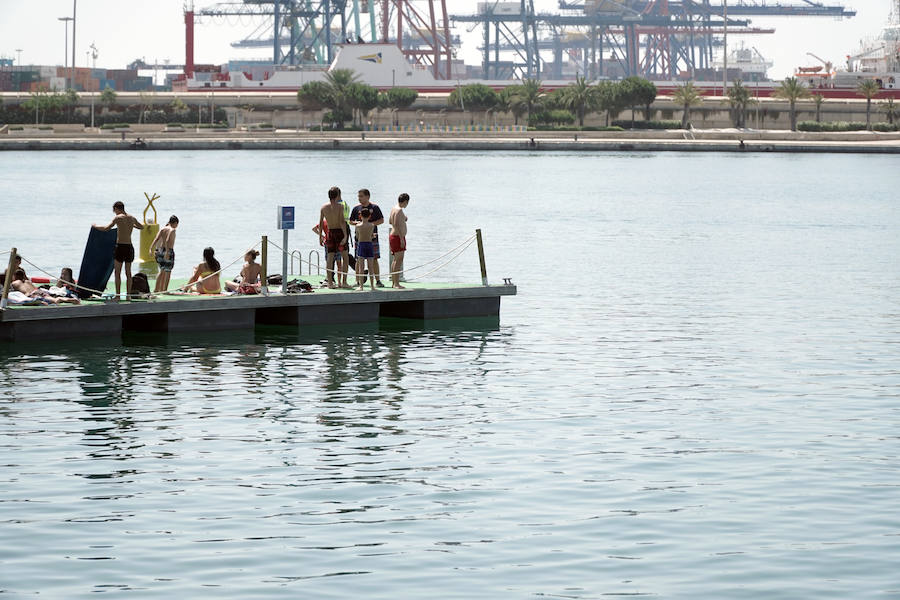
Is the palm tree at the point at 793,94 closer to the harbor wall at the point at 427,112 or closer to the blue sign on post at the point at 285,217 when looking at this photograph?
the harbor wall at the point at 427,112

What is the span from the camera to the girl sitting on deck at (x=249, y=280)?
86.8 feet

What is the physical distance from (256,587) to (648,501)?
4.75m

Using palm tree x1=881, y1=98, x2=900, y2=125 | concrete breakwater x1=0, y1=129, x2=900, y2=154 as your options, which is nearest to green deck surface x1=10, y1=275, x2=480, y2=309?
concrete breakwater x1=0, y1=129, x2=900, y2=154

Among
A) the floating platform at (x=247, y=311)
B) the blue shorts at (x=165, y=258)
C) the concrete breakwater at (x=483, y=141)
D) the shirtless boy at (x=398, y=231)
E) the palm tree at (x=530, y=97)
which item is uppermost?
the palm tree at (x=530, y=97)

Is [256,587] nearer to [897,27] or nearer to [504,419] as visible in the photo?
[504,419]

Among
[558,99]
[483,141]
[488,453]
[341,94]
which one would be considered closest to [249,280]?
[488,453]

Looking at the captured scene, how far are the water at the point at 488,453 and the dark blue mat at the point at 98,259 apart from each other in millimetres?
1089

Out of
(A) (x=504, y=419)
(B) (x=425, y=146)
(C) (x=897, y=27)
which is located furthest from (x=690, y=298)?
(C) (x=897, y=27)

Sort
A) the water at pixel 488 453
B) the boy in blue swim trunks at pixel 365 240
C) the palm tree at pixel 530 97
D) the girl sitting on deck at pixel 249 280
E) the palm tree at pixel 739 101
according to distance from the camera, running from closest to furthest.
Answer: the water at pixel 488 453 < the boy in blue swim trunks at pixel 365 240 < the girl sitting on deck at pixel 249 280 < the palm tree at pixel 739 101 < the palm tree at pixel 530 97

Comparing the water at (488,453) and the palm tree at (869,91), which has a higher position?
the palm tree at (869,91)

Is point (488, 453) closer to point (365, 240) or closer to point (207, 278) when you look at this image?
point (365, 240)

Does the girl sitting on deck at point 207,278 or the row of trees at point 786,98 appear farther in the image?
the row of trees at point 786,98

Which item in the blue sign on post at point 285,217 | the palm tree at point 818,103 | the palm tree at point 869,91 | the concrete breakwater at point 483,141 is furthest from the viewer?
the palm tree at point 818,103

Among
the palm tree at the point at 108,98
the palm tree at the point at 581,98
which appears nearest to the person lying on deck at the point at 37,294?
the palm tree at the point at 581,98
